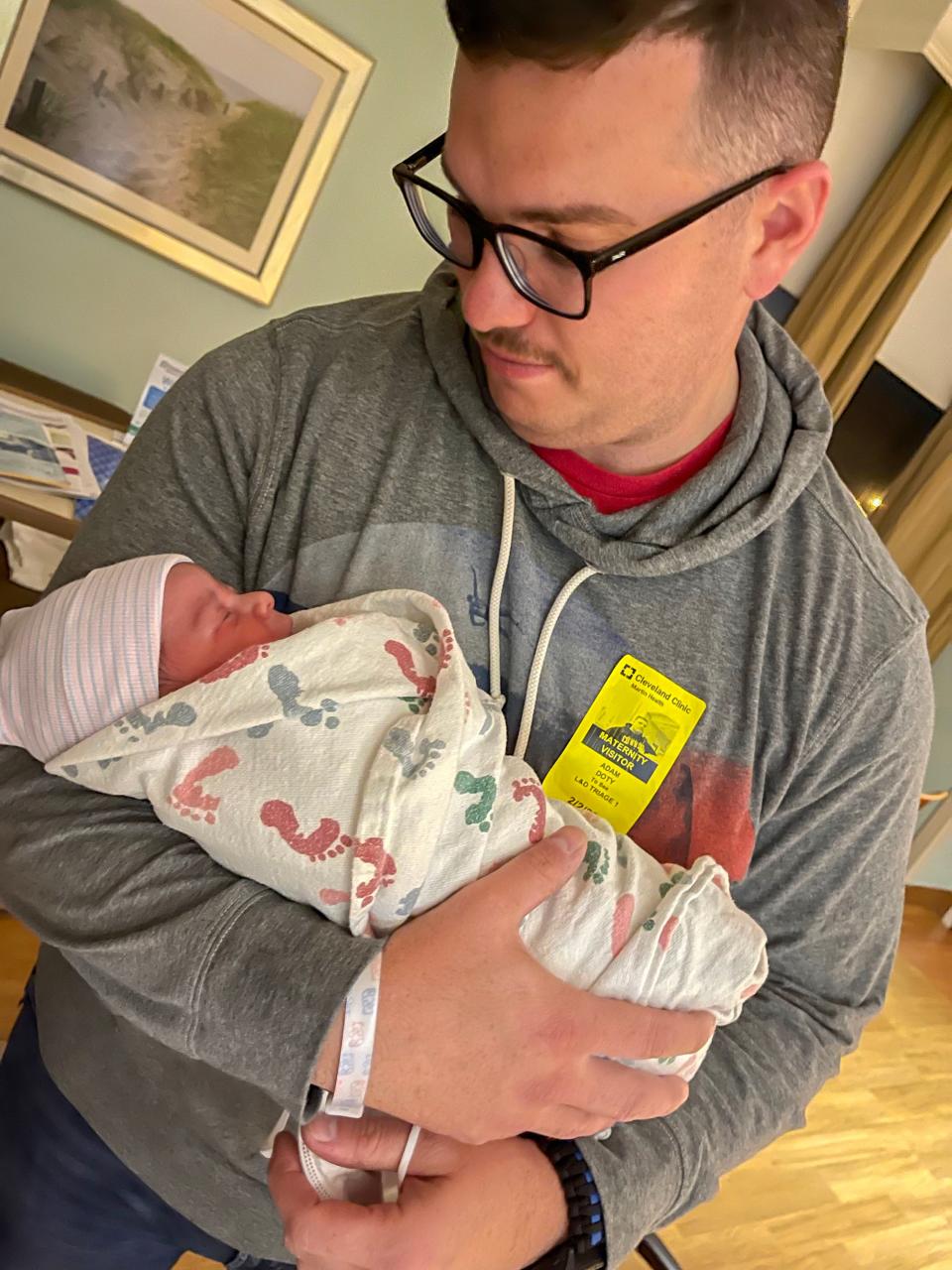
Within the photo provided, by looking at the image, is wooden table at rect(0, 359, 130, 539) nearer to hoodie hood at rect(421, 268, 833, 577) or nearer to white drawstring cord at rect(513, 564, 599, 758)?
hoodie hood at rect(421, 268, 833, 577)

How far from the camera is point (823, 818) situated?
1.07 meters

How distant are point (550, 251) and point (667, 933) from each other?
689 millimetres

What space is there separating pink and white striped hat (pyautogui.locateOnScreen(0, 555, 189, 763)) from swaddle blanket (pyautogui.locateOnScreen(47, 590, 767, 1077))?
0.15ft

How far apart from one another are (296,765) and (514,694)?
0.91 ft

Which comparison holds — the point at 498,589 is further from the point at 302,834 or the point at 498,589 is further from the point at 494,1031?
the point at 494,1031

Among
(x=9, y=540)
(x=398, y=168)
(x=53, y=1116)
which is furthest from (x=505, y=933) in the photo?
(x=9, y=540)

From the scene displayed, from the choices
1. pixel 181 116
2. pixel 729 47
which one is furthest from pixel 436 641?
pixel 181 116

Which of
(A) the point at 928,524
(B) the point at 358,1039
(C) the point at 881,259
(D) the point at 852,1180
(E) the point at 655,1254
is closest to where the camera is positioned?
(B) the point at 358,1039

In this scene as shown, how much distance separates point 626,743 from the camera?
106 centimetres

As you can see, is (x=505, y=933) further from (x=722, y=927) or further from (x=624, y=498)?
(x=624, y=498)

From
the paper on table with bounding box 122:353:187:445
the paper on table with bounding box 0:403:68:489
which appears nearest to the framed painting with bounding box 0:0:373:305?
the paper on table with bounding box 122:353:187:445

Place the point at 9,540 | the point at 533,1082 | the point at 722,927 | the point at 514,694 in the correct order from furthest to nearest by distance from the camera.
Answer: the point at 9,540, the point at 514,694, the point at 722,927, the point at 533,1082

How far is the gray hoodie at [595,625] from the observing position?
3.37 feet

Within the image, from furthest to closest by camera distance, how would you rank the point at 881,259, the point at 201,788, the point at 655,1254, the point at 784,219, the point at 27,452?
the point at 881,259 < the point at 27,452 < the point at 655,1254 < the point at 784,219 < the point at 201,788
